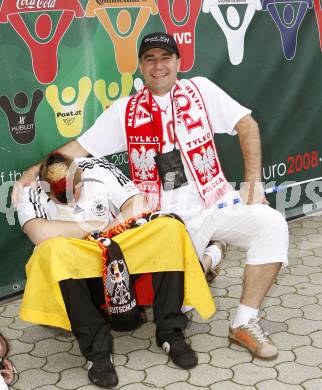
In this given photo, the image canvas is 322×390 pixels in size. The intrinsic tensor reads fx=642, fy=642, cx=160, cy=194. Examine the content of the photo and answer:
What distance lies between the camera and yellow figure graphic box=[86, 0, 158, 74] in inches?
146

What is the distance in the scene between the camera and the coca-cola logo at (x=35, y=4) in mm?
3416

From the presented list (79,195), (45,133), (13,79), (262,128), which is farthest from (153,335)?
(262,128)

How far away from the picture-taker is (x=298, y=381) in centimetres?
263

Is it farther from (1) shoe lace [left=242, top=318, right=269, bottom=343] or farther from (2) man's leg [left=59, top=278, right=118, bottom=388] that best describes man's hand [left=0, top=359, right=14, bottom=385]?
(1) shoe lace [left=242, top=318, right=269, bottom=343]

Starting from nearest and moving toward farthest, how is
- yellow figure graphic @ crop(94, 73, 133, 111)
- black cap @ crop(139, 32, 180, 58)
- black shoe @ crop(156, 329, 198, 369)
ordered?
1. black shoe @ crop(156, 329, 198, 369)
2. black cap @ crop(139, 32, 180, 58)
3. yellow figure graphic @ crop(94, 73, 133, 111)

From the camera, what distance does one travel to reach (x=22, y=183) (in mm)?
3088

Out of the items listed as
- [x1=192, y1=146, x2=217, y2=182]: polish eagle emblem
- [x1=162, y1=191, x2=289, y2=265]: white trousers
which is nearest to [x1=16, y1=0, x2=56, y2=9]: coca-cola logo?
[x1=192, y1=146, x2=217, y2=182]: polish eagle emblem

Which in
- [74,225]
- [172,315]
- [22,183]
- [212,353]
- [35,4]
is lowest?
[212,353]

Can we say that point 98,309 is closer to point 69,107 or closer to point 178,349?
point 178,349

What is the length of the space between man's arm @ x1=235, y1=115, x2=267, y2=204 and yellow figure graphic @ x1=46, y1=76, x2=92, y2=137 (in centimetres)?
101

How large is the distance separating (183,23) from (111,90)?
67cm

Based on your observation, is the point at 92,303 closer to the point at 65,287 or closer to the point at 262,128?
the point at 65,287

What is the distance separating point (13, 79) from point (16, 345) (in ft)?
4.60

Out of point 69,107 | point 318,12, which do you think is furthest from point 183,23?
point 318,12
